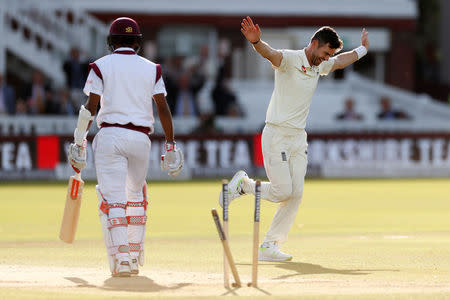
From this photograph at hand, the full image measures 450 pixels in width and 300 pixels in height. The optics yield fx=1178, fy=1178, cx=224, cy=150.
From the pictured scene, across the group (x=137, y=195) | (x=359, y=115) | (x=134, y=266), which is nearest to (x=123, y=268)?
(x=134, y=266)

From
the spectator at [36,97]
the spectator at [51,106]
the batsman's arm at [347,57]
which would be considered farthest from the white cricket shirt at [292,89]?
the spectator at [36,97]

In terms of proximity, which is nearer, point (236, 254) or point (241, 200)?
point (236, 254)

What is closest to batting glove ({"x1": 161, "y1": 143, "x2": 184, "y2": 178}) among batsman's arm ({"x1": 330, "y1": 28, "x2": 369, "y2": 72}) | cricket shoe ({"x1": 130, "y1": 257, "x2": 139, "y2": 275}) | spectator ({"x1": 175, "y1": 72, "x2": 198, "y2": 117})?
cricket shoe ({"x1": 130, "y1": 257, "x2": 139, "y2": 275})

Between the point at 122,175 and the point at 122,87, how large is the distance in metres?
0.72

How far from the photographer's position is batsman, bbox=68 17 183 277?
9359mm

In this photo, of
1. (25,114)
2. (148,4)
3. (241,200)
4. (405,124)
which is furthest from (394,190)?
(148,4)

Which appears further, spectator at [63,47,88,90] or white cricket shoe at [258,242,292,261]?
spectator at [63,47,88,90]

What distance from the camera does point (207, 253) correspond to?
11211 millimetres

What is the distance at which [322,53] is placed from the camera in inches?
417

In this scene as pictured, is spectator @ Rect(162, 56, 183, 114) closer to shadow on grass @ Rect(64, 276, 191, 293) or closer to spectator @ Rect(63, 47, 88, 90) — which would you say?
spectator @ Rect(63, 47, 88, 90)

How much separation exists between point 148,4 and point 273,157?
27.0 meters

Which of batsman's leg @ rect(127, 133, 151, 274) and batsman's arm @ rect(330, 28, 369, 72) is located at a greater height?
batsman's arm @ rect(330, 28, 369, 72)

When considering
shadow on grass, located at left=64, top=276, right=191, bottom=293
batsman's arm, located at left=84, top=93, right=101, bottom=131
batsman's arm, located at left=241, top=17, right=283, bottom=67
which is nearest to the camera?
shadow on grass, located at left=64, top=276, right=191, bottom=293

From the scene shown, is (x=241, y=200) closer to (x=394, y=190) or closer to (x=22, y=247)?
(x=394, y=190)
